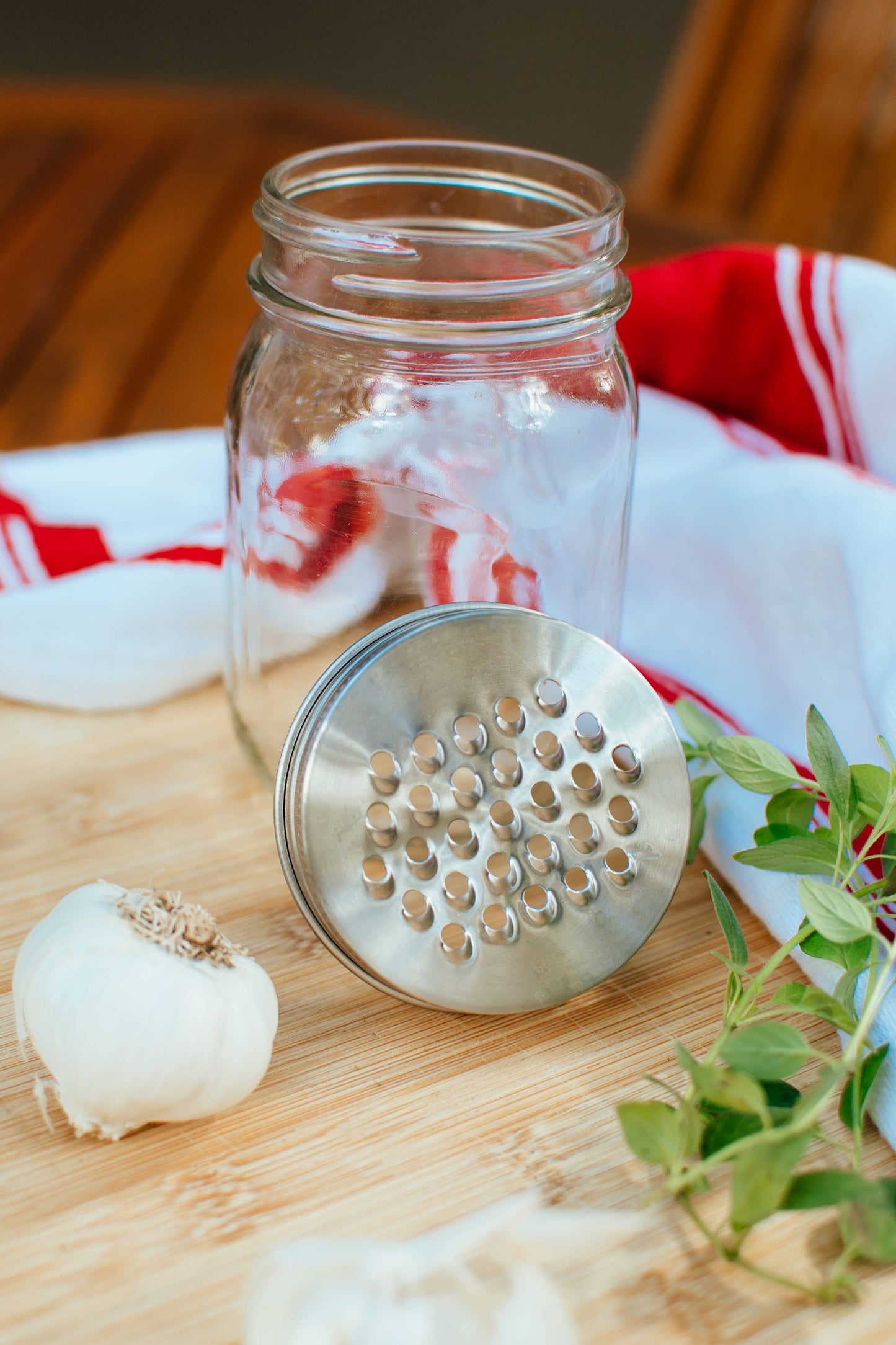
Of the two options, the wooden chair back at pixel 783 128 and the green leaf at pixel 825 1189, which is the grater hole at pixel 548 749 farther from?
the wooden chair back at pixel 783 128

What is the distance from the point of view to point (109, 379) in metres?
1.21

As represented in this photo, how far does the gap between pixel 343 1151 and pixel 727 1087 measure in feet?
0.48

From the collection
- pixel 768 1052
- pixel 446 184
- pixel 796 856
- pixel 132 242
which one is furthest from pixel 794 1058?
pixel 132 242

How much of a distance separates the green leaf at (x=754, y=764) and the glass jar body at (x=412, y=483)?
12cm

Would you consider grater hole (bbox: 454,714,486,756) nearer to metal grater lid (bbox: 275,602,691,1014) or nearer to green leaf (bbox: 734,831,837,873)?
metal grater lid (bbox: 275,602,691,1014)

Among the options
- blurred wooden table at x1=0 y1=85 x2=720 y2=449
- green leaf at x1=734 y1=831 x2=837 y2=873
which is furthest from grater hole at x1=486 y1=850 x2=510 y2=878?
blurred wooden table at x1=0 y1=85 x2=720 y2=449

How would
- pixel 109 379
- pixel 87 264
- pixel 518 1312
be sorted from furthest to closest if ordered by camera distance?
1. pixel 87 264
2. pixel 109 379
3. pixel 518 1312

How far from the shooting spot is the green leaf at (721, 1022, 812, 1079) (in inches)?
17.9

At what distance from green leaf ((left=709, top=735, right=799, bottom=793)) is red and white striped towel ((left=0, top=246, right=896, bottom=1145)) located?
0.09 meters

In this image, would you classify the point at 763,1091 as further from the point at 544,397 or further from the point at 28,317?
the point at 28,317

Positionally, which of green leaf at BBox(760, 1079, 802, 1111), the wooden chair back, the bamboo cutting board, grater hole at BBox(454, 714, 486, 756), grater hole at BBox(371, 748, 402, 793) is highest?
the wooden chair back

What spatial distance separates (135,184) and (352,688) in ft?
4.01

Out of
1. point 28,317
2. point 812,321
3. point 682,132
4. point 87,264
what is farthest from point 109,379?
point 682,132

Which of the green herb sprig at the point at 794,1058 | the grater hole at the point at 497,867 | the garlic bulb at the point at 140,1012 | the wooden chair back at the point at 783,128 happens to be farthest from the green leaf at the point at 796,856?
the wooden chair back at the point at 783,128
